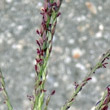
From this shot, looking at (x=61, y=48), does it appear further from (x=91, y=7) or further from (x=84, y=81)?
(x=84, y=81)

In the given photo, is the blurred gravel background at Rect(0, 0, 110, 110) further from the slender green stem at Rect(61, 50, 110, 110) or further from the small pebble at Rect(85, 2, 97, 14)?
the slender green stem at Rect(61, 50, 110, 110)

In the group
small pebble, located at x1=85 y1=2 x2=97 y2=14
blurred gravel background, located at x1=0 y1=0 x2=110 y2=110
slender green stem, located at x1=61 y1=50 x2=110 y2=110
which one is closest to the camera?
slender green stem, located at x1=61 y1=50 x2=110 y2=110

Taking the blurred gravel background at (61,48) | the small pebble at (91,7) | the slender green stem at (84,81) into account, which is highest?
the small pebble at (91,7)

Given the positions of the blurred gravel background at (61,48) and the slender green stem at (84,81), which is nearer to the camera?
the slender green stem at (84,81)

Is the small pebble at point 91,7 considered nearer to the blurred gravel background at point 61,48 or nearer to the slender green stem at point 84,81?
the blurred gravel background at point 61,48

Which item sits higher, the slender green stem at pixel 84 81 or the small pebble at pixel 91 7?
the small pebble at pixel 91 7

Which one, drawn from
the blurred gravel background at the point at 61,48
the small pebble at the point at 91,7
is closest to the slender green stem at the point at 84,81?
the blurred gravel background at the point at 61,48

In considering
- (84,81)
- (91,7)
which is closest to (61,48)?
(91,7)

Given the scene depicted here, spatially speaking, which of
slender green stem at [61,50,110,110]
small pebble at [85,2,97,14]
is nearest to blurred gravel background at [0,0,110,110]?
small pebble at [85,2,97,14]

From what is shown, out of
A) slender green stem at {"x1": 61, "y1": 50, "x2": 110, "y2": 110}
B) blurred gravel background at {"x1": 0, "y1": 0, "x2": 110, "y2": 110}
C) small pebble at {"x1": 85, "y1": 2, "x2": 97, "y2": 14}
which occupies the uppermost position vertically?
small pebble at {"x1": 85, "y1": 2, "x2": 97, "y2": 14}

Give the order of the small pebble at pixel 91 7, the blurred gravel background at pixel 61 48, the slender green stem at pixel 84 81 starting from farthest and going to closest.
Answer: the small pebble at pixel 91 7, the blurred gravel background at pixel 61 48, the slender green stem at pixel 84 81

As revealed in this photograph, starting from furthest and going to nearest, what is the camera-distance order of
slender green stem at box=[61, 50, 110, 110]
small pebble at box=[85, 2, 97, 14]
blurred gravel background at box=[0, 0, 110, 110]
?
small pebble at box=[85, 2, 97, 14], blurred gravel background at box=[0, 0, 110, 110], slender green stem at box=[61, 50, 110, 110]
